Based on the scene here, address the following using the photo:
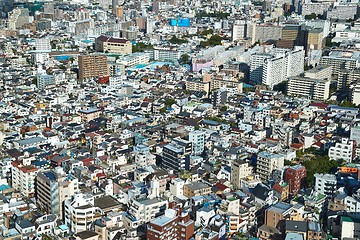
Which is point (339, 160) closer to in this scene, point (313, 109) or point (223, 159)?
point (223, 159)

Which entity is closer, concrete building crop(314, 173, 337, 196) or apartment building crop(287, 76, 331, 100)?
concrete building crop(314, 173, 337, 196)

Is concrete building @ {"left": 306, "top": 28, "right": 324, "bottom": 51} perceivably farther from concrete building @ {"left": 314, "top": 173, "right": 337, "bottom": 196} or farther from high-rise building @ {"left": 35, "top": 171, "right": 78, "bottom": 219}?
high-rise building @ {"left": 35, "top": 171, "right": 78, "bottom": 219}

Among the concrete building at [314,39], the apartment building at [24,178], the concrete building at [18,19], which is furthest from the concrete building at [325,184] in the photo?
the concrete building at [18,19]

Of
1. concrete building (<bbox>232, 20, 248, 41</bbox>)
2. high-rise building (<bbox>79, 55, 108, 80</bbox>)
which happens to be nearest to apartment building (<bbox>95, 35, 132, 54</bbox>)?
high-rise building (<bbox>79, 55, 108, 80</bbox>)

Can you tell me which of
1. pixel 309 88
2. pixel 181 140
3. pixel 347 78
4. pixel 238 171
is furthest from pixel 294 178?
pixel 347 78

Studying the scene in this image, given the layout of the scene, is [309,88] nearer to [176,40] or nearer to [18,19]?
[176,40]

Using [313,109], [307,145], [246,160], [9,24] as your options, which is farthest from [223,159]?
[9,24]

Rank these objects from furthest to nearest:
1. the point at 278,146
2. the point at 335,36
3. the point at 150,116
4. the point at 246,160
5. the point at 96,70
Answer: the point at 335,36
the point at 96,70
the point at 150,116
the point at 278,146
the point at 246,160
